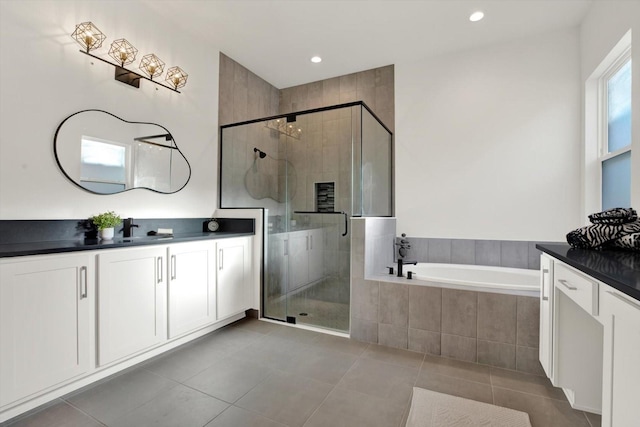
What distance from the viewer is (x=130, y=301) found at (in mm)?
2027

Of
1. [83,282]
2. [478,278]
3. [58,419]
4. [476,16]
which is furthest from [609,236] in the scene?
[58,419]

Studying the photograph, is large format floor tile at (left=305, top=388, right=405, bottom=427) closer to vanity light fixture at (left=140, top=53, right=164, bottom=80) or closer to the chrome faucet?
Answer: the chrome faucet

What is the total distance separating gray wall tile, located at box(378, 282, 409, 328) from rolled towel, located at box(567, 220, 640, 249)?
119 centimetres

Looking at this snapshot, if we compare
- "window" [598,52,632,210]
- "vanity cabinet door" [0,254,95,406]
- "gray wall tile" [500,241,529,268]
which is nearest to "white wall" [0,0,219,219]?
"vanity cabinet door" [0,254,95,406]

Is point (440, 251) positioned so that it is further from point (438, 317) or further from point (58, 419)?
point (58, 419)

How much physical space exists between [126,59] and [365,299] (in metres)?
2.86

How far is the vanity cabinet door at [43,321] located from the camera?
58.0 inches

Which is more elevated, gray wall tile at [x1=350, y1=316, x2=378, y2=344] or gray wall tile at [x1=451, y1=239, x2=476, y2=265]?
gray wall tile at [x1=451, y1=239, x2=476, y2=265]

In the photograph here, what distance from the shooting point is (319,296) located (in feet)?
9.78

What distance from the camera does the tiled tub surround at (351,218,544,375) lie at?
6.95ft

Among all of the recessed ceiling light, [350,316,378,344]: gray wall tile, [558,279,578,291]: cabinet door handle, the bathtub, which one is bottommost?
[350,316,378,344]: gray wall tile

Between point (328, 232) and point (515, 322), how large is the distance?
1.67 metres

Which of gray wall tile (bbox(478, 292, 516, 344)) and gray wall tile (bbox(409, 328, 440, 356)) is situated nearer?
gray wall tile (bbox(478, 292, 516, 344))

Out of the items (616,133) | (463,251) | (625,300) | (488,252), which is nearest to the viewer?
(625,300)
